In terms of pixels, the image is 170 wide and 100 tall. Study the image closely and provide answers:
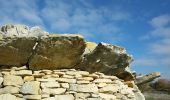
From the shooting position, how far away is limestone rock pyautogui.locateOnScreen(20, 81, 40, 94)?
688cm

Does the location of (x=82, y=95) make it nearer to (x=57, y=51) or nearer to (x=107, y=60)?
(x=57, y=51)

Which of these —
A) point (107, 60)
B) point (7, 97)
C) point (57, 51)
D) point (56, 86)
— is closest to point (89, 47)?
point (107, 60)

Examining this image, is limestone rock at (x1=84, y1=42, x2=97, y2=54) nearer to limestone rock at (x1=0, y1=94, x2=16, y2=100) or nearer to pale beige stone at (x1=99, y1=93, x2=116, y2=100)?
pale beige stone at (x1=99, y1=93, x2=116, y2=100)

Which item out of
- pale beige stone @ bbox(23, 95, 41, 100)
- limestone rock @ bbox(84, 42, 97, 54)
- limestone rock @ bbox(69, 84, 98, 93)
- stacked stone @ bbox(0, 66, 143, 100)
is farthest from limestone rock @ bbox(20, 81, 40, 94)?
limestone rock @ bbox(84, 42, 97, 54)

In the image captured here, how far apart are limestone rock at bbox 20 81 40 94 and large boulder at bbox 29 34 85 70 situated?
545mm

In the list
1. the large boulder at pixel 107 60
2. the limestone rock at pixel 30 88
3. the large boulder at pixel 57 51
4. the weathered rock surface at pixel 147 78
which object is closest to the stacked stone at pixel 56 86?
the limestone rock at pixel 30 88

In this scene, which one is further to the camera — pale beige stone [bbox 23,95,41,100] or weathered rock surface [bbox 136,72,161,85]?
weathered rock surface [bbox 136,72,161,85]

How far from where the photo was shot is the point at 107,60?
26.7 ft

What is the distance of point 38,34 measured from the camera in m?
7.28

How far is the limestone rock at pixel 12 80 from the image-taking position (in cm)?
695

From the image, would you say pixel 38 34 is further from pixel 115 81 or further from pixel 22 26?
pixel 115 81

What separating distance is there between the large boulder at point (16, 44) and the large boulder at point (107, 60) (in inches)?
56.3

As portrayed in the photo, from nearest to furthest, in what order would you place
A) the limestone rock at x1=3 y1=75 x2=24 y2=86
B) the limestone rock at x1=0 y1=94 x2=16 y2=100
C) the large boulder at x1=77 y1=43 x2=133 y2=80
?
the limestone rock at x1=0 y1=94 x2=16 y2=100 < the limestone rock at x1=3 y1=75 x2=24 y2=86 < the large boulder at x1=77 y1=43 x2=133 y2=80

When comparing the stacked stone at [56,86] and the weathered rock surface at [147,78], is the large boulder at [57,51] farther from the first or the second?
the weathered rock surface at [147,78]
